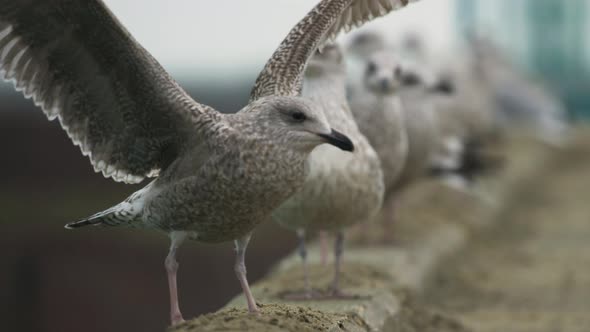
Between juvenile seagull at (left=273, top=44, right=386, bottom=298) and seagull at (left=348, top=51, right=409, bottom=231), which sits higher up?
seagull at (left=348, top=51, right=409, bottom=231)

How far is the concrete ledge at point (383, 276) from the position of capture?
342cm

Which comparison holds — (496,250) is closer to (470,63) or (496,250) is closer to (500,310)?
(500,310)

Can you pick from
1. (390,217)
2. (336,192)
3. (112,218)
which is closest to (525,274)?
(390,217)

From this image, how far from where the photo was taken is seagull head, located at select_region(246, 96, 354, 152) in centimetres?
315

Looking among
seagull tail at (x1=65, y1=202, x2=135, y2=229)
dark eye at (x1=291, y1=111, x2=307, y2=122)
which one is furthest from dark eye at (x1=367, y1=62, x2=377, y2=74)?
dark eye at (x1=291, y1=111, x2=307, y2=122)

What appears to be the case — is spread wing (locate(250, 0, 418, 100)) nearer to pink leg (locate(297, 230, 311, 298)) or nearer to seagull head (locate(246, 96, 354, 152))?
seagull head (locate(246, 96, 354, 152))

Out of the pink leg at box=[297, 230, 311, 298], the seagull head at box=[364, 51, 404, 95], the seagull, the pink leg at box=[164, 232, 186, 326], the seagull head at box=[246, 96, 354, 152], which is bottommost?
the pink leg at box=[164, 232, 186, 326]

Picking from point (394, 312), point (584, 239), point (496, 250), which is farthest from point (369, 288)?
point (584, 239)

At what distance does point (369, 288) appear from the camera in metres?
4.67

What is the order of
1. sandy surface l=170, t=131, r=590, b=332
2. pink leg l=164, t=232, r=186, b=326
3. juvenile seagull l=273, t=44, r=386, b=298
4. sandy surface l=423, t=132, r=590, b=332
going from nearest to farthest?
pink leg l=164, t=232, r=186, b=326 < sandy surface l=170, t=131, r=590, b=332 < juvenile seagull l=273, t=44, r=386, b=298 < sandy surface l=423, t=132, r=590, b=332

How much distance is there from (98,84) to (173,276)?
2.16ft

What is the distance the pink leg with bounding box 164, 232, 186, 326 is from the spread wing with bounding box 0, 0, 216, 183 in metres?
0.28

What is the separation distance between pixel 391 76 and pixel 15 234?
6.75 metres

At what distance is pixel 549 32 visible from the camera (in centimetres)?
2500
